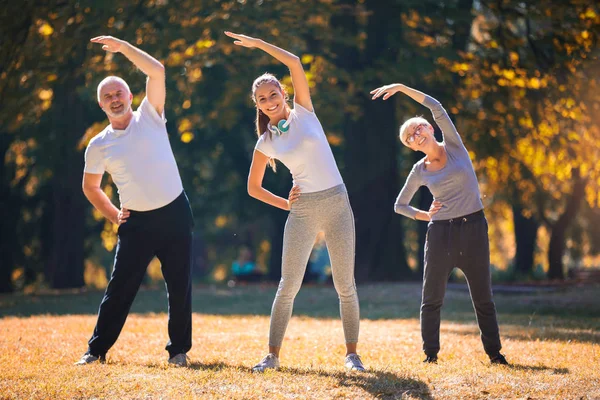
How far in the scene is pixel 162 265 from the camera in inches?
321

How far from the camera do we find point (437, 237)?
8.19 metres

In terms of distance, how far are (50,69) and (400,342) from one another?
405 inches

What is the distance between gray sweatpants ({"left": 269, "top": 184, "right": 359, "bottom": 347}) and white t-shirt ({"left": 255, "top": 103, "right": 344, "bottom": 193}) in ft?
0.30

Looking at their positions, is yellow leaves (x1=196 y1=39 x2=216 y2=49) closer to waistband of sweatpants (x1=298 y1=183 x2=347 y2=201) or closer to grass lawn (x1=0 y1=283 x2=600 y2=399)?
grass lawn (x1=0 y1=283 x2=600 y2=399)

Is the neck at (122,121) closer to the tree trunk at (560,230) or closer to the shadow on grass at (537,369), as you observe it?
the shadow on grass at (537,369)

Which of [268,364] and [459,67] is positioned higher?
[459,67]

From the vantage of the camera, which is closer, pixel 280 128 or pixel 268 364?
pixel 280 128

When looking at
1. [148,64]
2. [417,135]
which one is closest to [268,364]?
[417,135]

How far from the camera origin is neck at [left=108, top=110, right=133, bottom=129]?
7.87 m

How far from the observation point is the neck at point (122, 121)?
787 cm

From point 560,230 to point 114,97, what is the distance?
69.1 ft

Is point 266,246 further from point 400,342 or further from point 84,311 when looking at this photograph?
point 400,342

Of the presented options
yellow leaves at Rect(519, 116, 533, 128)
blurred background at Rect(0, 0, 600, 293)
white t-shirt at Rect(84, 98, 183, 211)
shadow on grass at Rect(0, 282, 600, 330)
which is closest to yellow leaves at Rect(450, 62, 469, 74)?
blurred background at Rect(0, 0, 600, 293)

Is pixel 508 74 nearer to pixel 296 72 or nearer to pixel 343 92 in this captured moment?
pixel 343 92
